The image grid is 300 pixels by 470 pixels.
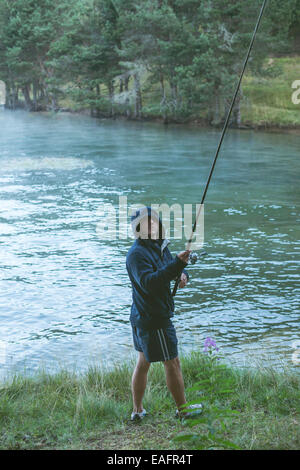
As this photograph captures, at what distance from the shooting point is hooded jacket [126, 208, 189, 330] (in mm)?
4387

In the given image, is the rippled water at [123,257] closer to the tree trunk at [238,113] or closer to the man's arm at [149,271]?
the man's arm at [149,271]

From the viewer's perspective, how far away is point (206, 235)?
14266mm

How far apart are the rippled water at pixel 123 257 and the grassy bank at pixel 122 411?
48.0 inches

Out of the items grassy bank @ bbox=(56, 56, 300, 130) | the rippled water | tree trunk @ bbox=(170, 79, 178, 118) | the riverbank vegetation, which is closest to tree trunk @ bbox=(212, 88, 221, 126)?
the riverbank vegetation

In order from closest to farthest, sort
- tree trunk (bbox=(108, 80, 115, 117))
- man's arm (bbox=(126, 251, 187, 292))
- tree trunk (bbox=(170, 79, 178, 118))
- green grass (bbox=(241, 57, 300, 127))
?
1. man's arm (bbox=(126, 251, 187, 292))
2. green grass (bbox=(241, 57, 300, 127))
3. tree trunk (bbox=(170, 79, 178, 118))
4. tree trunk (bbox=(108, 80, 115, 117))

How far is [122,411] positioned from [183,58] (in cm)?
4033

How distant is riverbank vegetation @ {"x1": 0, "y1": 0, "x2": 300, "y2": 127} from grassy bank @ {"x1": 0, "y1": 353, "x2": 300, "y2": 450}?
3503 centimetres

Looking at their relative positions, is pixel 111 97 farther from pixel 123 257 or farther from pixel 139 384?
pixel 139 384

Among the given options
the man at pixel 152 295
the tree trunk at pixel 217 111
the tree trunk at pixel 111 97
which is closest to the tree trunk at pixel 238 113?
the tree trunk at pixel 217 111

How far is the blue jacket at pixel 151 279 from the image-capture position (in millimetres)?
4385

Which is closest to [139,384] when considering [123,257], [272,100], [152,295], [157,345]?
[157,345]

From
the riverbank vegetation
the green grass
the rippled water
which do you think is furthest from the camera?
the riverbank vegetation

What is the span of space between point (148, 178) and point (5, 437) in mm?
19269

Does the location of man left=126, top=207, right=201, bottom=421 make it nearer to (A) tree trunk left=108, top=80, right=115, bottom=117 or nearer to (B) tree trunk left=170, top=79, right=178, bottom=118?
(B) tree trunk left=170, top=79, right=178, bottom=118
